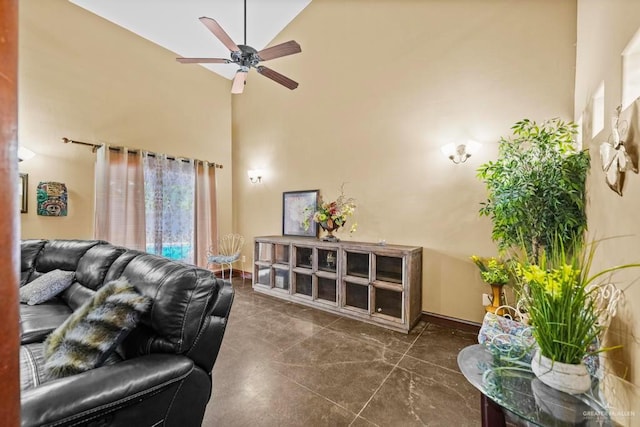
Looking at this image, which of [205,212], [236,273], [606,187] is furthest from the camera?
[236,273]

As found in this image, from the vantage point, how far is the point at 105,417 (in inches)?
39.0

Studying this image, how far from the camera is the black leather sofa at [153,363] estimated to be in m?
0.92

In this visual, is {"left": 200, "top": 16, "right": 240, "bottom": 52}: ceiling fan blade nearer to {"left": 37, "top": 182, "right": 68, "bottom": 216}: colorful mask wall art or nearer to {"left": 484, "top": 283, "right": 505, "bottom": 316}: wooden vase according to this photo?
{"left": 37, "top": 182, "right": 68, "bottom": 216}: colorful mask wall art

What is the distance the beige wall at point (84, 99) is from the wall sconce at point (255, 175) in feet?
3.25

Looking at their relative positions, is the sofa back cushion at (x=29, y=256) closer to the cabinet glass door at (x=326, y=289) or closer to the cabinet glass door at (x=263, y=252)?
the cabinet glass door at (x=263, y=252)

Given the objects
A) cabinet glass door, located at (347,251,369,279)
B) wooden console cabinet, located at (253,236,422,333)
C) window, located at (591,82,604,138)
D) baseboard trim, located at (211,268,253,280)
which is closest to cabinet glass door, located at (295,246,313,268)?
wooden console cabinet, located at (253,236,422,333)

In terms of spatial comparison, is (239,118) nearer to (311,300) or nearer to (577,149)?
(311,300)

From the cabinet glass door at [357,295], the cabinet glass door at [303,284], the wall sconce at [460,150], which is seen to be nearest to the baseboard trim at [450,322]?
the cabinet glass door at [357,295]

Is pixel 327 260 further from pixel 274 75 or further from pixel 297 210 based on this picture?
pixel 274 75

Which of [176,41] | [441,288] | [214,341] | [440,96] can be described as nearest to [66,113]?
[176,41]

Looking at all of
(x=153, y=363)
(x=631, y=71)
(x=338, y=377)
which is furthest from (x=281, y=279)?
(x=631, y=71)

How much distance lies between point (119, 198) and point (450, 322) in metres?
4.72

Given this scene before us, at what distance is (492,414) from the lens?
1.20m

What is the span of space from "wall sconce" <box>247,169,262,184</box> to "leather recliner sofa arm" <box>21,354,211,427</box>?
3.98 m
